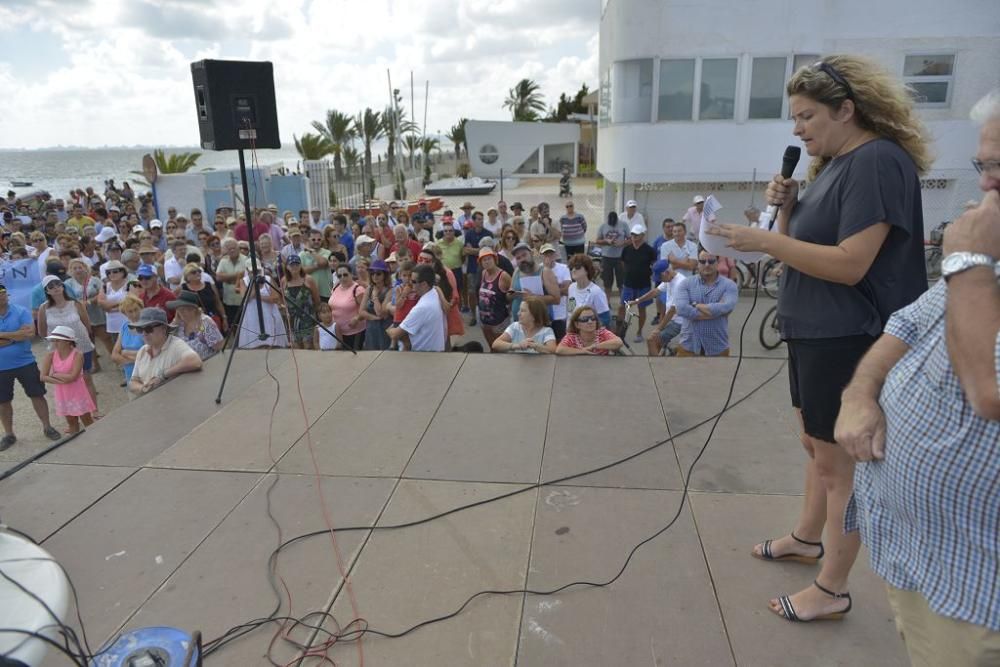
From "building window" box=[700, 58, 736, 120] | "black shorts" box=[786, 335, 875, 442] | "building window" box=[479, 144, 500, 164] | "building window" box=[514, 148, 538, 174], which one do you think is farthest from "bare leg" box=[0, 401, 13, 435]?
"building window" box=[514, 148, 538, 174]

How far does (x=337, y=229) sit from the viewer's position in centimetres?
1169

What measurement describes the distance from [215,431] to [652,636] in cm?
290

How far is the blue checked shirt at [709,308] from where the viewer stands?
5.85 meters

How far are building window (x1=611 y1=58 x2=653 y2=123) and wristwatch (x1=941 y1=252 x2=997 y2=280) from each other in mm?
13952

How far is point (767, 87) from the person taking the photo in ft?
45.1

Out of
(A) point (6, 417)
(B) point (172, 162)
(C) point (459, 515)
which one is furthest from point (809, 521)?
(B) point (172, 162)

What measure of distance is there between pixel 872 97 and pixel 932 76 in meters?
15.0

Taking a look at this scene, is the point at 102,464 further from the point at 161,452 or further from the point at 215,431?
the point at 215,431

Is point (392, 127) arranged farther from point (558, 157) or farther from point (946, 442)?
point (946, 442)

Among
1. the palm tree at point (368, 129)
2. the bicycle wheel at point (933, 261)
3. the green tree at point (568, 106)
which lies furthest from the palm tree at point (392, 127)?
the bicycle wheel at point (933, 261)

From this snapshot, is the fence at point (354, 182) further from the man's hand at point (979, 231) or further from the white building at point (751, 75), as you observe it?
the man's hand at point (979, 231)

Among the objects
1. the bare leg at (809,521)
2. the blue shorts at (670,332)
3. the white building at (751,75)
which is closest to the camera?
the bare leg at (809,521)

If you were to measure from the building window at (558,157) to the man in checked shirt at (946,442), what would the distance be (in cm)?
4266

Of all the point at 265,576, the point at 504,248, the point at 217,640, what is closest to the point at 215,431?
the point at 265,576
